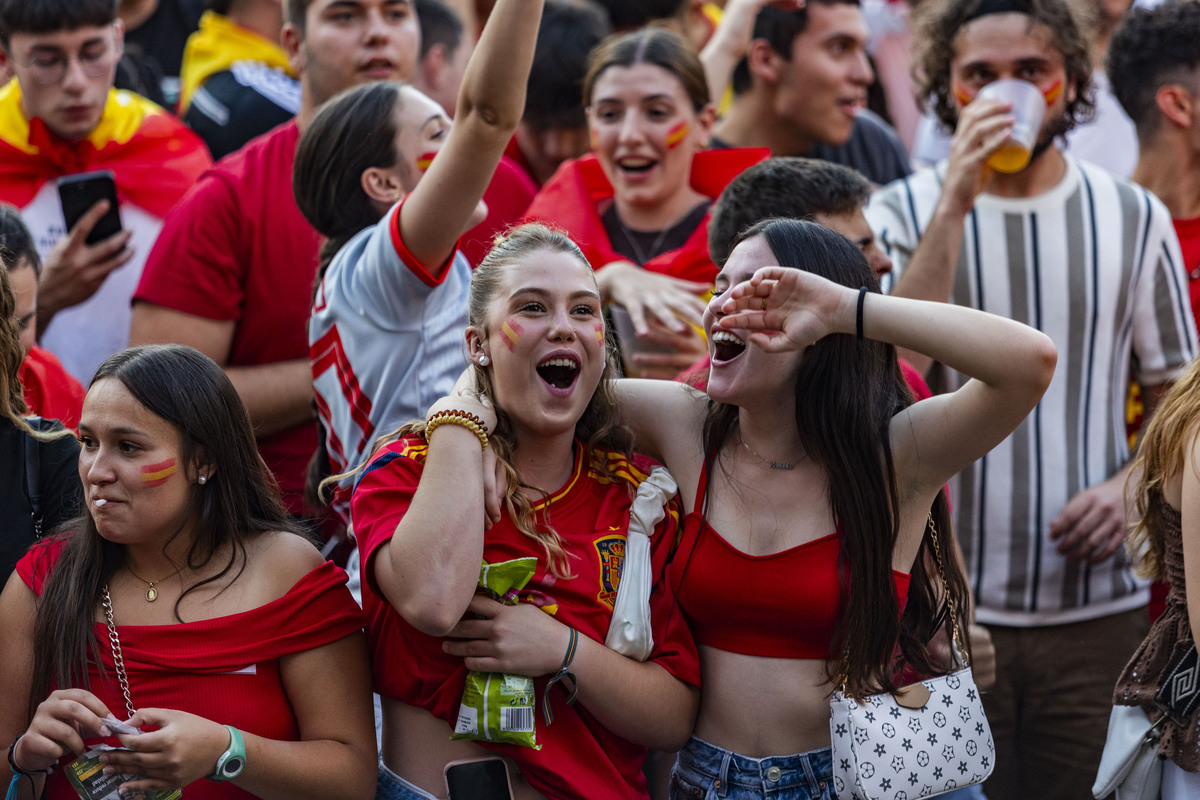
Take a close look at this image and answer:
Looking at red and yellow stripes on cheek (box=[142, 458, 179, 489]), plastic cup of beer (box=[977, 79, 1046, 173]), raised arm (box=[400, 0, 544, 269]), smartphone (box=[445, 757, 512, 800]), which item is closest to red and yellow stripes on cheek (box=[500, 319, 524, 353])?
raised arm (box=[400, 0, 544, 269])

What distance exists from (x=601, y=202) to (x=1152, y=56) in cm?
185

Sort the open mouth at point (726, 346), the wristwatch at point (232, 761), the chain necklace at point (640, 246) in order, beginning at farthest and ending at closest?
1. the chain necklace at point (640, 246)
2. the open mouth at point (726, 346)
3. the wristwatch at point (232, 761)

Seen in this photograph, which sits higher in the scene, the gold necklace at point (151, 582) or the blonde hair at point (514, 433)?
Result: the blonde hair at point (514, 433)

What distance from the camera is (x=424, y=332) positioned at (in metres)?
2.86

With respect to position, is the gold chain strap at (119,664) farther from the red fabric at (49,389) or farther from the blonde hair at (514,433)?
the red fabric at (49,389)

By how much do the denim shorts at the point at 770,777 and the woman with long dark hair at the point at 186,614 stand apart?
66cm

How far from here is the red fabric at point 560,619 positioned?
234cm

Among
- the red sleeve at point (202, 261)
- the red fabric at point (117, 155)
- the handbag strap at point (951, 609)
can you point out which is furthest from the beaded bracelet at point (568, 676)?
the red fabric at point (117, 155)

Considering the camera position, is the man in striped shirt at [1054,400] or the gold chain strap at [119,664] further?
the man in striped shirt at [1054,400]

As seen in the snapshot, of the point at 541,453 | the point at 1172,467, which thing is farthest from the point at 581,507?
the point at 1172,467

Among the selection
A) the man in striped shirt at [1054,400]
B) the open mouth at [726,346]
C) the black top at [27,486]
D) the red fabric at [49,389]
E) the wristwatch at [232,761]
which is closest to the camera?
the wristwatch at [232,761]

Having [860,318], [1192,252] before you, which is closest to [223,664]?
[860,318]

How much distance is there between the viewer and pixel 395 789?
2451 millimetres

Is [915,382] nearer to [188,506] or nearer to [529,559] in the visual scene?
[529,559]
